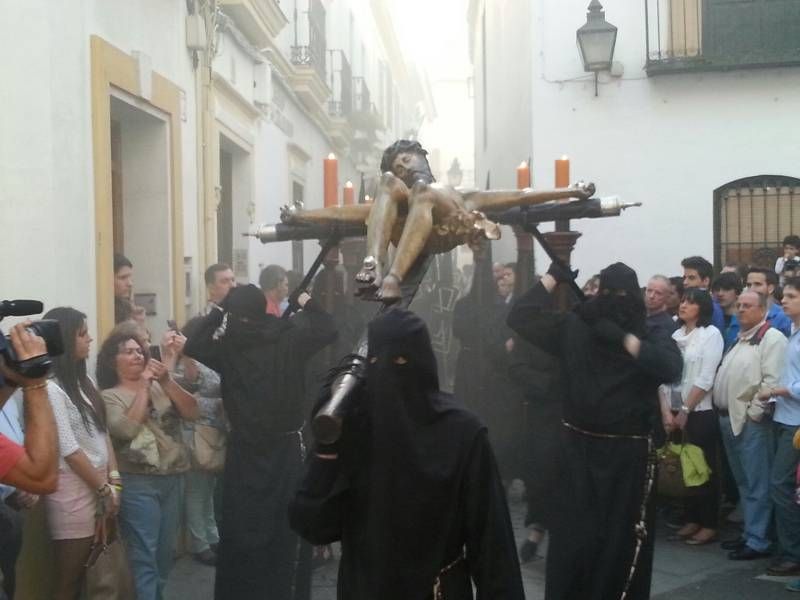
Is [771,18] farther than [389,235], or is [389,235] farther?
[771,18]

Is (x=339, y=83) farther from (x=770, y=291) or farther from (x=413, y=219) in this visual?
(x=413, y=219)

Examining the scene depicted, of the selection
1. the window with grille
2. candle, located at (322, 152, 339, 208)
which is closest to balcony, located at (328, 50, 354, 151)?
the window with grille

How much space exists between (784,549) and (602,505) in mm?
2157

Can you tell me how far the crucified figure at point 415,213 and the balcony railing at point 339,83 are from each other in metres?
12.4

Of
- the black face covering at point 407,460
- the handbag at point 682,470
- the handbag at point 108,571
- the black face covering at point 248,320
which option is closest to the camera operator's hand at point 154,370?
the black face covering at point 248,320

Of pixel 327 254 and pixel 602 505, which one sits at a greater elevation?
pixel 327 254

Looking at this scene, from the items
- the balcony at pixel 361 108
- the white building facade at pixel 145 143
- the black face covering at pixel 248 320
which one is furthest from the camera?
the balcony at pixel 361 108

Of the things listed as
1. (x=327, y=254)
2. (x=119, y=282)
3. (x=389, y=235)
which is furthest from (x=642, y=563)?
(x=119, y=282)

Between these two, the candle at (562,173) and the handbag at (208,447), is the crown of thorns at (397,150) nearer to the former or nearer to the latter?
the candle at (562,173)

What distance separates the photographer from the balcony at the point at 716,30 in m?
11.0

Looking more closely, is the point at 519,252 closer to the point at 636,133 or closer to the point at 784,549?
the point at 784,549

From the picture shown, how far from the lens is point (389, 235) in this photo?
455cm

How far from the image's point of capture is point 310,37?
46.8 ft

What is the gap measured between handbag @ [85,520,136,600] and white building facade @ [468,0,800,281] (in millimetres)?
7473
